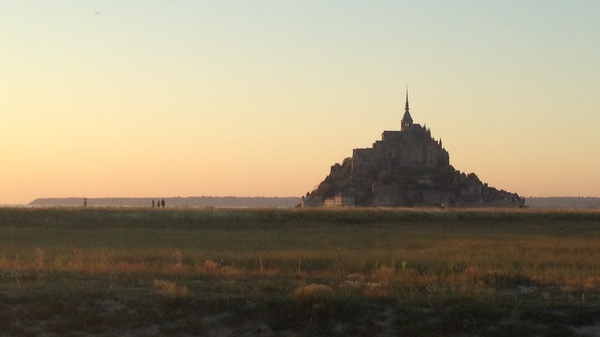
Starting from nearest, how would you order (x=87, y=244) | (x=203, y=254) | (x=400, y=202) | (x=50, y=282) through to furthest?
(x=50, y=282) < (x=203, y=254) < (x=87, y=244) < (x=400, y=202)

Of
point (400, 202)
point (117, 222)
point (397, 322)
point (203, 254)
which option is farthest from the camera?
point (400, 202)

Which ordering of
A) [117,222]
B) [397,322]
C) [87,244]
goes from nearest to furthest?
[397,322]
[87,244]
[117,222]

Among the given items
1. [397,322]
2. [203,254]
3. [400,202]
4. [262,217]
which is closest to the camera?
[397,322]

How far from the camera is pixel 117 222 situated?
205 feet

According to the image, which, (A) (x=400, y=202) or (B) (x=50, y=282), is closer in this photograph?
(B) (x=50, y=282)

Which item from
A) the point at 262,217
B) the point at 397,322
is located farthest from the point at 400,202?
the point at 397,322

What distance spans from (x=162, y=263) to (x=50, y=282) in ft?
25.3

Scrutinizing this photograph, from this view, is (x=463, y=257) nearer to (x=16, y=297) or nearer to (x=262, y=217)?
(x=16, y=297)

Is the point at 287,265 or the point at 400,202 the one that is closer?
the point at 287,265

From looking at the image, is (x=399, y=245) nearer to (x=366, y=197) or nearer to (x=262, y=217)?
(x=262, y=217)

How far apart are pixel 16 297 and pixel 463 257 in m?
18.9

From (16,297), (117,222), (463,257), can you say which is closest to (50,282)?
(16,297)

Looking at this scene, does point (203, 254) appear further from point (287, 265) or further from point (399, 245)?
point (399, 245)

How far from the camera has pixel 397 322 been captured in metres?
18.0
